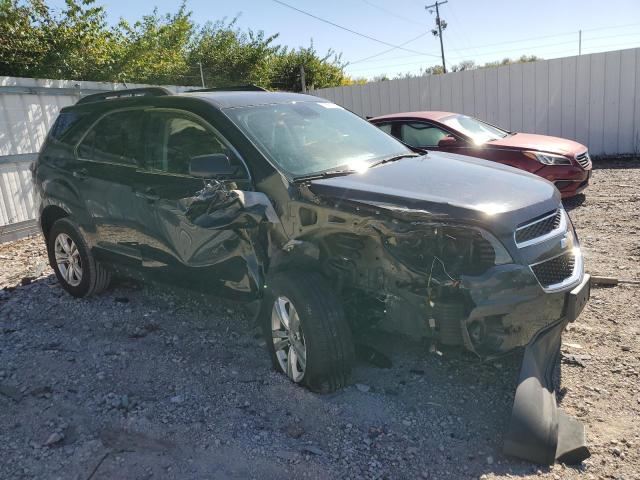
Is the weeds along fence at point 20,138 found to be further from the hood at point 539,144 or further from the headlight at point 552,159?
the headlight at point 552,159

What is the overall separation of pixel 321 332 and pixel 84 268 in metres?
2.99

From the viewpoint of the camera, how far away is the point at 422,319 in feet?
9.76

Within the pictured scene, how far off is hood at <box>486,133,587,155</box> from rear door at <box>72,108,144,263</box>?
5.42 m

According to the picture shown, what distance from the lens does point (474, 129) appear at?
28.4 feet

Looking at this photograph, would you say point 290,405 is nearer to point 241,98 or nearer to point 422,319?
point 422,319

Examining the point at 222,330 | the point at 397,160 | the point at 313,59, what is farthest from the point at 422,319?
the point at 313,59

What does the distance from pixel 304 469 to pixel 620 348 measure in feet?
7.88

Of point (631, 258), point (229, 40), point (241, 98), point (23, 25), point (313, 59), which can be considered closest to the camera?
point (241, 98)

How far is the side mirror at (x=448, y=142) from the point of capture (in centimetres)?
796

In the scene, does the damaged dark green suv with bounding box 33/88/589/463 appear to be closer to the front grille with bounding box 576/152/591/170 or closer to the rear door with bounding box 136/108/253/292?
the rear door with bounding box 136/108/253/292

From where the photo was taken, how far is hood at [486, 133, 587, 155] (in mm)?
7848

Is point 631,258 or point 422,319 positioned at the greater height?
point 422,319

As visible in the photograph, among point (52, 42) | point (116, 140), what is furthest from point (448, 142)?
point (52, 42)

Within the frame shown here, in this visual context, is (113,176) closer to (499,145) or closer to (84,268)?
(84,268)
